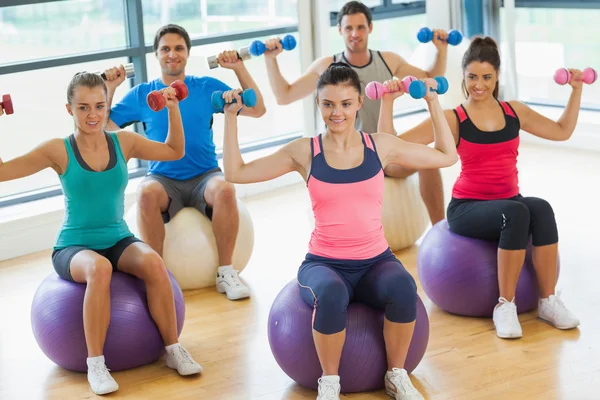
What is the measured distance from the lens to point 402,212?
4.50 meters

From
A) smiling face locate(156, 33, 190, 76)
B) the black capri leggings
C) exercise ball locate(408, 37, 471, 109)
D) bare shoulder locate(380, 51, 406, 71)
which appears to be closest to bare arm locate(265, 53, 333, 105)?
bare shoulder locate(380, 51, 406, 71)

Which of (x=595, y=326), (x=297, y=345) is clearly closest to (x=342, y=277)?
(x=297, y=345)

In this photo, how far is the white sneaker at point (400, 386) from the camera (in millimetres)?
2945

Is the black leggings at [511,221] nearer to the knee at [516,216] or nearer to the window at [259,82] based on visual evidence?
the knee at [516,216]

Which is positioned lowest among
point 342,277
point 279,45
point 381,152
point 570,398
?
point 570,398

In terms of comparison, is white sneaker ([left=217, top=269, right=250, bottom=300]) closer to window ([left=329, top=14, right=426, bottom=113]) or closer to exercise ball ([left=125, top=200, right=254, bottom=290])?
exercise ball ([left=125, top=200, right=254, bottom=290])

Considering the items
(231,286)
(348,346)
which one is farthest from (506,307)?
(231,286)

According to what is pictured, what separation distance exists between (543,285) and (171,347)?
1454 mm

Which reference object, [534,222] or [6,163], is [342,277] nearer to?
[534,222]

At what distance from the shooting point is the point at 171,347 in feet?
10.9

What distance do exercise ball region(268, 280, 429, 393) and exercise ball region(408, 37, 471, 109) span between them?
3.92 metres

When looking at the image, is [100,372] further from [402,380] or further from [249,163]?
[402,380]

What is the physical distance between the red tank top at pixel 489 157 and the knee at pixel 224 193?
105 centimetres

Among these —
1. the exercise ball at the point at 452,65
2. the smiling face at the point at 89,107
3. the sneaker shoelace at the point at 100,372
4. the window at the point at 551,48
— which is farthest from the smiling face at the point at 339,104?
the window at the point at 551,48
